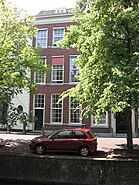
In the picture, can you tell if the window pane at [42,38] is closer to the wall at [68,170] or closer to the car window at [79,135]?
the car window at [79,135]

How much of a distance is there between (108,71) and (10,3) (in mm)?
8093

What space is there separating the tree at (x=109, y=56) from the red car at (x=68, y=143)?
5.75 feet

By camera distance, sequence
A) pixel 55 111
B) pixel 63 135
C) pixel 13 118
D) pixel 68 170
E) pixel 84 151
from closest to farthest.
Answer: pixel 68 170, pixel 84 151, pixel 63 135, pixel 13 118, pixel 55 111

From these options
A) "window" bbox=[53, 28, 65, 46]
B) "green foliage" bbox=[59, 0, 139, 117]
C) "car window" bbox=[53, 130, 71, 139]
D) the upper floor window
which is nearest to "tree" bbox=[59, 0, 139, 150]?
"green foliage" bbox=[59, 0, 139, 117]

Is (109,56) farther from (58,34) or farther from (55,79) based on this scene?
(58,34)

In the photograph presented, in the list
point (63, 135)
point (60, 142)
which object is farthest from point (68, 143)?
point (63, 135)

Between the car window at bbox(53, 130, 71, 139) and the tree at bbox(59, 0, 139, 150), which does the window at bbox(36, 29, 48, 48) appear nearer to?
the tree at bbox(59, 0, 139, 150)

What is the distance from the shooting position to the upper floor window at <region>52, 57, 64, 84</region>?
2628 cm

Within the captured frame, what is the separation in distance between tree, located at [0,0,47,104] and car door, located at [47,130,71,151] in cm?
332

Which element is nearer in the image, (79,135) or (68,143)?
(68,143)

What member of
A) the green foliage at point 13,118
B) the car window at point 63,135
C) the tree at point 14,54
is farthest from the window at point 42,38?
the car window at point 63,135

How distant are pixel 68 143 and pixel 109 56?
507 centimetres

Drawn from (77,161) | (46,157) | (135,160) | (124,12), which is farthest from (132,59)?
(46,157)

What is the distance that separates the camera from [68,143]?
520 inches
